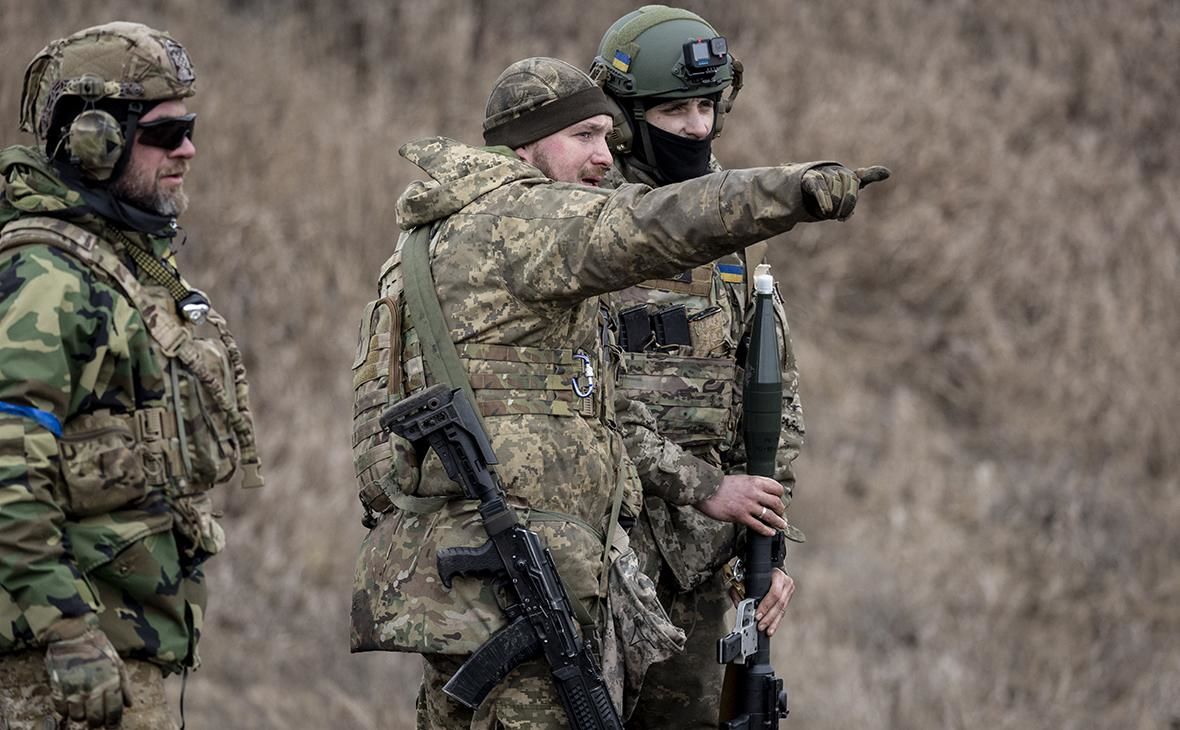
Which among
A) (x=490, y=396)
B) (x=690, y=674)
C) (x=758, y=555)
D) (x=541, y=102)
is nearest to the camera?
(x=490, y=396)

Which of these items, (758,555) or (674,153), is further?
(674,153)

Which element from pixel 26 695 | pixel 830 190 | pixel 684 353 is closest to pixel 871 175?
pixel 830 190

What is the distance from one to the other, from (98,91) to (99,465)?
93 centimetres

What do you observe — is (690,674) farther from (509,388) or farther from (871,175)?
(871,175)

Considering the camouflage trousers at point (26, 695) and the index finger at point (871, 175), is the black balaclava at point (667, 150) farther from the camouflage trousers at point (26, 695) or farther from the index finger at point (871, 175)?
the camouflage trousers at point (26, 695)

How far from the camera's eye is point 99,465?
4.05 meters

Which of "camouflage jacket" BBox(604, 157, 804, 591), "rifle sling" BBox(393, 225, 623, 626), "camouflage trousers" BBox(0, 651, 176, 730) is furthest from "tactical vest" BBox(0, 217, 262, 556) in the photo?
"camouflage jacket" BBox(604, 157, 804, 591)

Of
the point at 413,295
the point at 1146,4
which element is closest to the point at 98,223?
the point at 413,295

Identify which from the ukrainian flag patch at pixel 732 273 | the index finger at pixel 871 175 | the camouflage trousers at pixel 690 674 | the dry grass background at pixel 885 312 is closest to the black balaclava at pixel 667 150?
the ukrainian flag patch at pixel 732 273

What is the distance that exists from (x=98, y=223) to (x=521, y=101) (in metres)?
1.10

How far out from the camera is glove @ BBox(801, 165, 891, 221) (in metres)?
3.46

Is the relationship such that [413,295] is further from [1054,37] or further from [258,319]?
[1054,37]

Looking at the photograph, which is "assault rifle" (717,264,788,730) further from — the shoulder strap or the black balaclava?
the shoulder strap

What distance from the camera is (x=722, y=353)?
5.12 m
